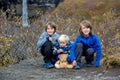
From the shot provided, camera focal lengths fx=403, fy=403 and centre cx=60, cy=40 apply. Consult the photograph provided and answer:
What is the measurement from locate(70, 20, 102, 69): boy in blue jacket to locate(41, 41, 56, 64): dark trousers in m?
0.44

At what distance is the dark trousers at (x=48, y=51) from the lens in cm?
755

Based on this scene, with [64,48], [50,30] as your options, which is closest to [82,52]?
[64,48]

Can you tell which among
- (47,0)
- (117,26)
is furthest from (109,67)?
(47,0)

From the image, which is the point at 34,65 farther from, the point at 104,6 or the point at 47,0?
the point at 47,0

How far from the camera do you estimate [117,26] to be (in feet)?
53.9

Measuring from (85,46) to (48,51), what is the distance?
70 centimetres

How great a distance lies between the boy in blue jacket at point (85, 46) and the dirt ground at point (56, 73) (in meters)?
0.20

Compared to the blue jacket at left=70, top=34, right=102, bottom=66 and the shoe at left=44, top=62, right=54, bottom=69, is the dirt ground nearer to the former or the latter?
the shoe at left=44, top=62, right=54, bottom=69

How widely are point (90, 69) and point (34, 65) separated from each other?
54.9 inches

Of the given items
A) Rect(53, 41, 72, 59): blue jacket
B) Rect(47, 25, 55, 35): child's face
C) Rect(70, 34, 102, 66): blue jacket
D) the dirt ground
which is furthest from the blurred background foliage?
Rect(47, 25, 55, 35): child's face

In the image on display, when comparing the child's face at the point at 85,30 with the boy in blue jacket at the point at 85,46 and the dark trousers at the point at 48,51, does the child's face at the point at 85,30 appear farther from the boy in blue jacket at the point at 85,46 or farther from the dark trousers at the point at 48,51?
the dark trousers at the point at 48,51

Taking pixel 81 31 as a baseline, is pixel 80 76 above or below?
below

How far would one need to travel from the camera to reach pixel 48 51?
7.57 m

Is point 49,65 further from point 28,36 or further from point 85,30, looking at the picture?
point 28,36
